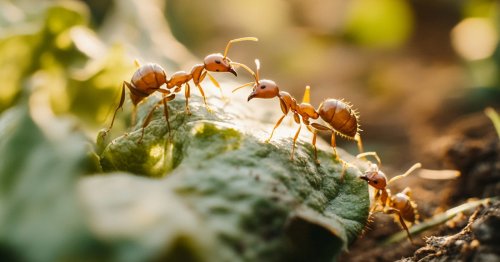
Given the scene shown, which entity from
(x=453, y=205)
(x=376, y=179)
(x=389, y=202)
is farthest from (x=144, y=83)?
(x=453, y=205)

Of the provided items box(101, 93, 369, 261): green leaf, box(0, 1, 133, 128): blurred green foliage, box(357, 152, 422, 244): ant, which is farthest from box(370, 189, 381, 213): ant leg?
box(0, 1, 133, 128): blurred green foliage

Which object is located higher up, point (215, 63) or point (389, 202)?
point (215, 63)

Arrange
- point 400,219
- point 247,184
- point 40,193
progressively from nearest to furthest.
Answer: point 40,193
point 247,184
point 400,219

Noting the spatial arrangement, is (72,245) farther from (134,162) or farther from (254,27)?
(254,27)

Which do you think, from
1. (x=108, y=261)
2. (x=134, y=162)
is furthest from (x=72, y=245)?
(x=134, y=162)

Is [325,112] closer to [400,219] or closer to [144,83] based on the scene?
[400,219]

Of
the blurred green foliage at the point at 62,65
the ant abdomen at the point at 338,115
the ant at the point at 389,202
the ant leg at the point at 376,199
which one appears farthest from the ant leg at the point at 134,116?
the ant leg at the point at 376,199
